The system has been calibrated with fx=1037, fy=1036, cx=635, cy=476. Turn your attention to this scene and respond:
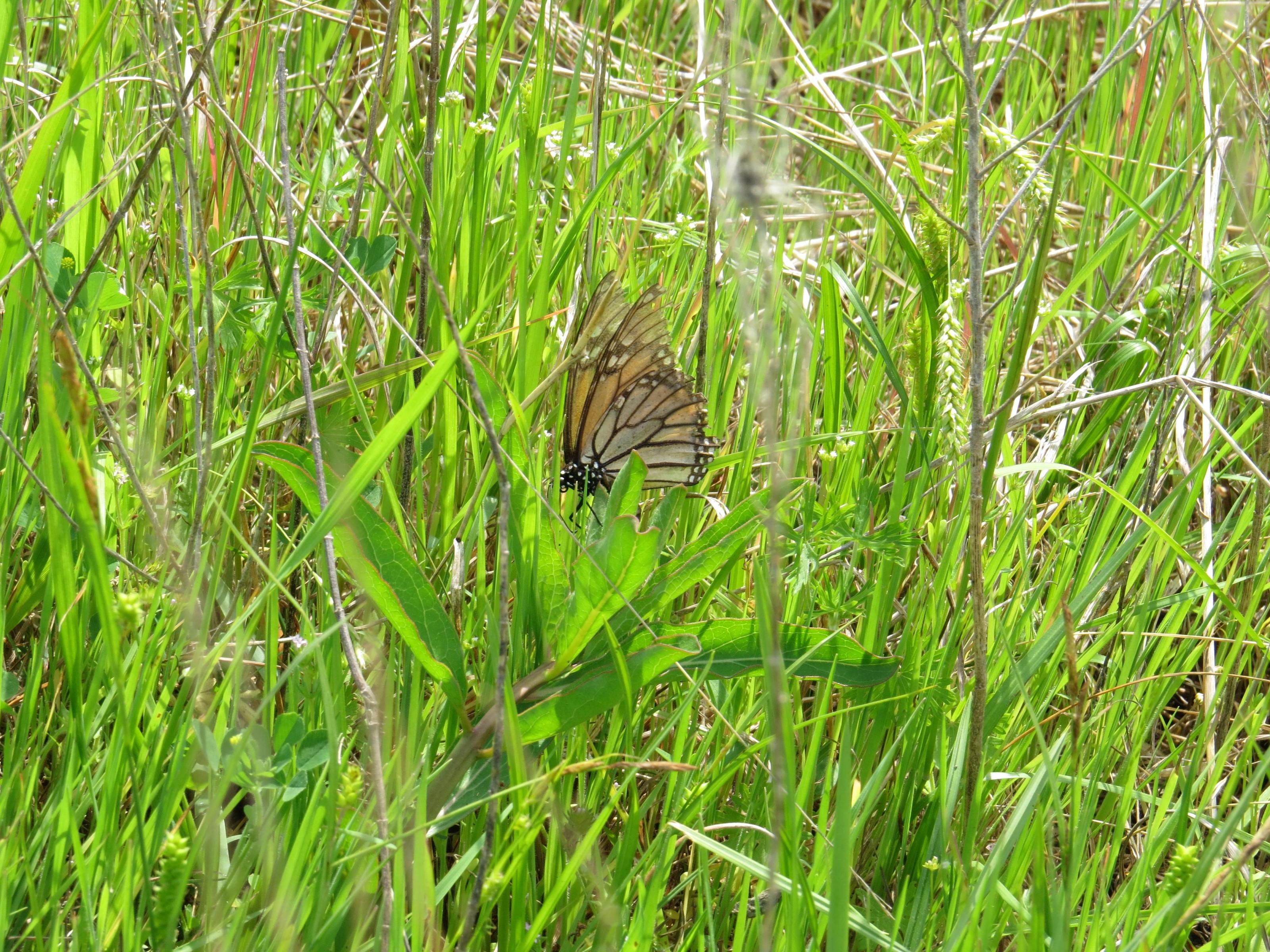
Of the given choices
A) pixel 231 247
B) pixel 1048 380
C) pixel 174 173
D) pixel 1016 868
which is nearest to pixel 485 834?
pixel 1016 868

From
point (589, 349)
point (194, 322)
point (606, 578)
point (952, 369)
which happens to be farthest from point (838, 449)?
point (194, 322)

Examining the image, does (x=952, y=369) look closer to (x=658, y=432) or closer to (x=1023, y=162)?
(x=1023, y=162)

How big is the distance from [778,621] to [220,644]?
68 centimetres

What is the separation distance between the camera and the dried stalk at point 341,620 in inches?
48.1

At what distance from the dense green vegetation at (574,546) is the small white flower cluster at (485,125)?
4cm

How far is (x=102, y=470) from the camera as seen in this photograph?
1.79m

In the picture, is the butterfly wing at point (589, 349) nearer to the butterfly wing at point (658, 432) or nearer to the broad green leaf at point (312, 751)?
the butterfly wing at point (658, 432)

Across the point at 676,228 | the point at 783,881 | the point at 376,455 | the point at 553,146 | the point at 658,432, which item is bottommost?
the point at 783,881

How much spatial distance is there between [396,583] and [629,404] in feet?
3.24

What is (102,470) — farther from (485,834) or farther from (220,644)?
(485,834)

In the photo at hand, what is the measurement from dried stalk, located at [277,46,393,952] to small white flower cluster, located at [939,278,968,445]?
38.0 inches

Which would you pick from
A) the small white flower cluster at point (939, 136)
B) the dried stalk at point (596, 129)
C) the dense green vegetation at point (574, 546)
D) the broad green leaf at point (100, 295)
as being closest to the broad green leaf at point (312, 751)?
the dense green vegetation at point (574, 546)

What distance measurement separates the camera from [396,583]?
158 centimetres

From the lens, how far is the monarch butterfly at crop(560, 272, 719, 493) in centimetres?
216
